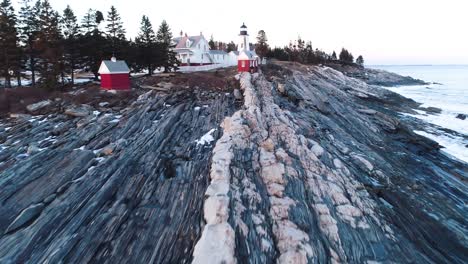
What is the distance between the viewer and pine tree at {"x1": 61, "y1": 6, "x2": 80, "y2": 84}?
39.4 metres

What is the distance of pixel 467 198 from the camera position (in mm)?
17188

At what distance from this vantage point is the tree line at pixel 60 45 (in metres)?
37.0

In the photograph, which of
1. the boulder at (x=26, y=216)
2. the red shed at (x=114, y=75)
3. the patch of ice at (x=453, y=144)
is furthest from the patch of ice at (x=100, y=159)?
the patch of ice at (x=453, y=144)

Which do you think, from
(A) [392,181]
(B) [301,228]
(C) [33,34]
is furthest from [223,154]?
(C) [33,34]

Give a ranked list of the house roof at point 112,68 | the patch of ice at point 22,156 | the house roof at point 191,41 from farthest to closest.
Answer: the house roof at point 191,41 < the house roof at point 112,68 < the patch of ice at point 22,156

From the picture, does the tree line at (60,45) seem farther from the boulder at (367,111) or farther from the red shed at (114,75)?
the boulder at (367,111)

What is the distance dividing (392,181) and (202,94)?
20.9 metres

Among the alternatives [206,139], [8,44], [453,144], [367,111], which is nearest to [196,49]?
[8,44]

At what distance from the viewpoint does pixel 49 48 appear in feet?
122

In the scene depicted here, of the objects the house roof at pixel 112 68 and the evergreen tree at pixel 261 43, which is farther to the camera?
the evergreen tree at pixel 261 43

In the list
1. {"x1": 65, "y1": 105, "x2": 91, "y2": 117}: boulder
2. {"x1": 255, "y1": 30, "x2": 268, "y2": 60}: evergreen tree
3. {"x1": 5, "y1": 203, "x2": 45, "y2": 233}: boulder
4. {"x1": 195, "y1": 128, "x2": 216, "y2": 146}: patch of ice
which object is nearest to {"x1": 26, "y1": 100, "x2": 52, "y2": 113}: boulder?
{"x1": 65, "y1": 105, "x2": 91, "y2": 117}: boulder

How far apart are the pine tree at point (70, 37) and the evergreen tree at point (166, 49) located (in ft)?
40.9

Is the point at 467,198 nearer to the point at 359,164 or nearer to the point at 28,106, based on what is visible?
the point at 359,164

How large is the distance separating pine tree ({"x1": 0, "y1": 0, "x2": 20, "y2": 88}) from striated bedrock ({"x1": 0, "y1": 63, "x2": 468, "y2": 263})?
1683 centimetres
